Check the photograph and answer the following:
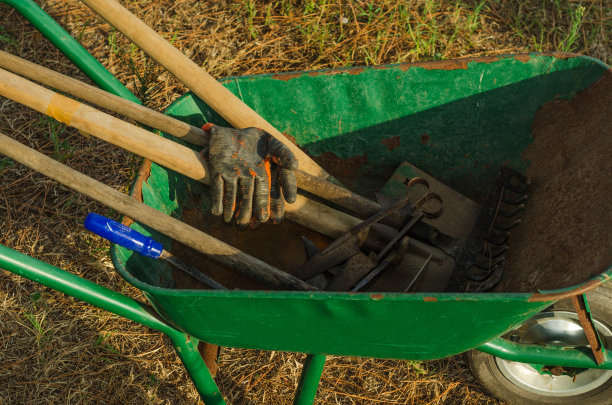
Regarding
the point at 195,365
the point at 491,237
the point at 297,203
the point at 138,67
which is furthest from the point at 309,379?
the point at 138,67

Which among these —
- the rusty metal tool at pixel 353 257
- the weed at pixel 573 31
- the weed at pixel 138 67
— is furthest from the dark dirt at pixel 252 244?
the weed at pixel 573 31

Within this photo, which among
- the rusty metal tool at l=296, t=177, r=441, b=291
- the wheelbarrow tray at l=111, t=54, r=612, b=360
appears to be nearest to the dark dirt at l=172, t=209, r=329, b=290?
the wheelbarrow tray at l=111, t=54, r=612, b=360

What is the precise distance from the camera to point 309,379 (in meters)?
1.66

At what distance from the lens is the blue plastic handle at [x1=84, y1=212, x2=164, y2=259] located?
133 cm

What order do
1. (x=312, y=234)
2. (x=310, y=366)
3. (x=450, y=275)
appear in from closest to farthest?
1. (x=310, y=366)
2. (x=450, y=275)
3. (x=312, y=234)

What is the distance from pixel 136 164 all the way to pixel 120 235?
1487mm

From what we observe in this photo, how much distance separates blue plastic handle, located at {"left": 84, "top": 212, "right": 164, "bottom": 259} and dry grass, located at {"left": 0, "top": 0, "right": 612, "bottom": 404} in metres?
1.12

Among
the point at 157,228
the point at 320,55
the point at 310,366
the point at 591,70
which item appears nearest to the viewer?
the point at 157,228

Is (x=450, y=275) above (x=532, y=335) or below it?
above

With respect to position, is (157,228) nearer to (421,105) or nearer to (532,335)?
(421,105)

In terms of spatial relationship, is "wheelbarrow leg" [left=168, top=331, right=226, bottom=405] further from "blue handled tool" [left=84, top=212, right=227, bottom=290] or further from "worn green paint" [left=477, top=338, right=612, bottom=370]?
"worn green paint" [left=477, top=338, right=612, bottom=370]

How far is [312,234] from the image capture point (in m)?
2.08

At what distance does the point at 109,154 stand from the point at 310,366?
5.73 ft

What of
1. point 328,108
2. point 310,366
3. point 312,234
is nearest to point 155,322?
point 310,366
